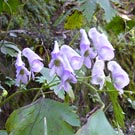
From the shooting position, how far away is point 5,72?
5.62ft

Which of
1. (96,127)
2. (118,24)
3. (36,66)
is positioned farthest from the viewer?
(118,24)

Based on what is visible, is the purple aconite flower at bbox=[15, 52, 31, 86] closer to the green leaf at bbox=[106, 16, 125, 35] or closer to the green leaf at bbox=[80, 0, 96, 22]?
the green leaf at bbox=[80, 0, 96, 22]

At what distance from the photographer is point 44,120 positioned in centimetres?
79

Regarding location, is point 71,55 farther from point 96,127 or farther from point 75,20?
point 75,20

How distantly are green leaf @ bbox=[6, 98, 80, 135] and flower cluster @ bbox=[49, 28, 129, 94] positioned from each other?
4 cm

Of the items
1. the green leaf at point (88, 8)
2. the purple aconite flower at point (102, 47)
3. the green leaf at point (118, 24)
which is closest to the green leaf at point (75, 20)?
the green leaf at point (118, 24)

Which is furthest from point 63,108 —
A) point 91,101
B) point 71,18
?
point 91,101

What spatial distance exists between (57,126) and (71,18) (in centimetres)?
45

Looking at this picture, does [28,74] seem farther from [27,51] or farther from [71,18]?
[71,18]

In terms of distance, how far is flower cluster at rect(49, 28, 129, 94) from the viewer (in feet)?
2.62

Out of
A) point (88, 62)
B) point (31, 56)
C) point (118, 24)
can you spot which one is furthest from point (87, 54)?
point (118, 24)

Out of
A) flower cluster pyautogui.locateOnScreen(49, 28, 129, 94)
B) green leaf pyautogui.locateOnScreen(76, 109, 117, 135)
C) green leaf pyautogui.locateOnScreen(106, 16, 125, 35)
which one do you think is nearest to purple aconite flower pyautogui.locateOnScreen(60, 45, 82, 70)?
flower cluster pyautogui.locateOnScreen(49, 28, 129, 94)

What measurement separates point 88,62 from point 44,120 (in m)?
0.13

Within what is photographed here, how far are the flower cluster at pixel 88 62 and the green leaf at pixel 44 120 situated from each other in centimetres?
4
